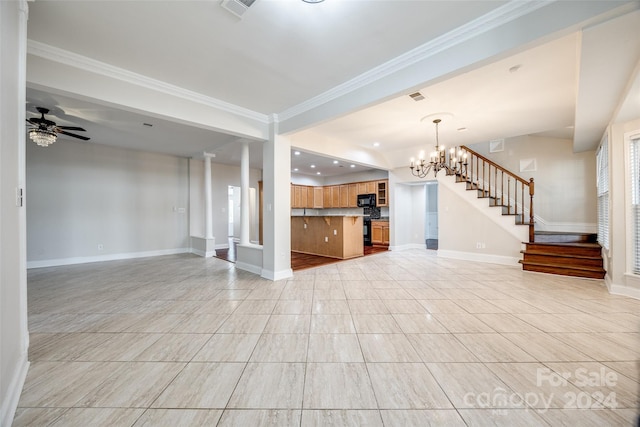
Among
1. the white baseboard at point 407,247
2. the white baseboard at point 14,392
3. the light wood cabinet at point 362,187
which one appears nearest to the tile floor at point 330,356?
the white baseboard at point 14,392

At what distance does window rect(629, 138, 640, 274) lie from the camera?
3.26m

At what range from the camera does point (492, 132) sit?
5023mm

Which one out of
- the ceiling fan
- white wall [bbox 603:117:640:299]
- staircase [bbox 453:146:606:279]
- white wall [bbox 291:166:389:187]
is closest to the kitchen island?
white wall [bbox 291:166:389:187]

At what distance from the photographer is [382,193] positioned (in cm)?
841

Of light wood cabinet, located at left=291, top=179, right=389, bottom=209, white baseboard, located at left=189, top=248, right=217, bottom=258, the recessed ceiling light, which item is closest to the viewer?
the recessed ceiling light

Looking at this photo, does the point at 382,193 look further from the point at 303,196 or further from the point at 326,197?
the point at 303,196

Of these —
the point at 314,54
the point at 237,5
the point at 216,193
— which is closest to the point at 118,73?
the point at 237,5

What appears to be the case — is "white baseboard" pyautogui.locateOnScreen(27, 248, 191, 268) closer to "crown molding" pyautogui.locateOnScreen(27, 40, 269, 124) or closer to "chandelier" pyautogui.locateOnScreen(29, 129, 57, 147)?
"chandelier" pyautogui.locateOnScreen(29, 129, 57, 147)

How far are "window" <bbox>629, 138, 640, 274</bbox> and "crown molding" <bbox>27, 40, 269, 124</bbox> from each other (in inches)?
224

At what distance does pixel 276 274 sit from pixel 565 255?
542cm

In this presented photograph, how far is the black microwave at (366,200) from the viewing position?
8594mm

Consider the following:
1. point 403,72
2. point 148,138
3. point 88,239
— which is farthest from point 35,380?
point 88,239

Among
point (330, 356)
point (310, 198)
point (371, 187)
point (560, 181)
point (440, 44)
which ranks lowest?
point (330, 356)

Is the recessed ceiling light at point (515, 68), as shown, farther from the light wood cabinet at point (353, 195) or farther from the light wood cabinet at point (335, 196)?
the light wood cabinet at point (335, 196)
